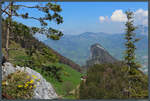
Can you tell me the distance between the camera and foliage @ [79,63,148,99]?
13.5 feet

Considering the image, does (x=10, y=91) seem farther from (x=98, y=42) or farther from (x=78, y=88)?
(x=98, y=42)

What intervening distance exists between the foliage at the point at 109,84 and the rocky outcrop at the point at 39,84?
0.80 metres

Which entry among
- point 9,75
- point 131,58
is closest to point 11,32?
point 9,75

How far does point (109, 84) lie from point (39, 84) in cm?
225

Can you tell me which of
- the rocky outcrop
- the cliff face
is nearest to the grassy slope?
the rocky outcrop

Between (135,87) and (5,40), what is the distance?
13.1 feet

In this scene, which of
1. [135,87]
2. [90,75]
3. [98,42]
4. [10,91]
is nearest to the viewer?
[10,91]

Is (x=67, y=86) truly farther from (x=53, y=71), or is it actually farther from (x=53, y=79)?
(x=53, y=71)

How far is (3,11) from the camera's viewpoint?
3029 mm

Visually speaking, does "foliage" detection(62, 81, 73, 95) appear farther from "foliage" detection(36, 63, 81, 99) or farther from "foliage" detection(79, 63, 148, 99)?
"foliage" detection(79, 63, 148, 99)

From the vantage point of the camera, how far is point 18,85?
3.14 metres

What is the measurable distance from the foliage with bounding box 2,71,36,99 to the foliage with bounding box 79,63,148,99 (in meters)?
1.27

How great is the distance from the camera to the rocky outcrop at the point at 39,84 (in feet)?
10.6

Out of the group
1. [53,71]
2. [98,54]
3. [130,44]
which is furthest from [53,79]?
[130,44]
